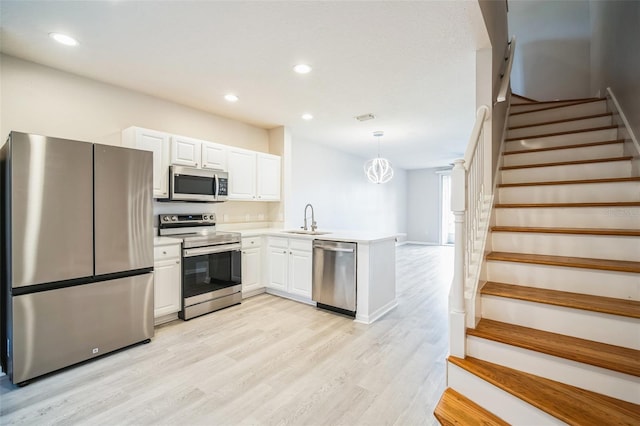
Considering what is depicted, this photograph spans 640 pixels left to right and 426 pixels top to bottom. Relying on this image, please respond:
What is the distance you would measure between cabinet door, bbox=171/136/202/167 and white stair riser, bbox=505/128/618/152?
3722 millimetres

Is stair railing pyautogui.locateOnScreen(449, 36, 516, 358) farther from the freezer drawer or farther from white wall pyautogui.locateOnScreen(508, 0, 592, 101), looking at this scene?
white wall pyautogui.locateOnScreen(508, 0, 592, 101)

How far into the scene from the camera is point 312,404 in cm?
191

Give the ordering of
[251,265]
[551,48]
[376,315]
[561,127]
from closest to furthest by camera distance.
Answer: [561,127] < [376,315] < [251,265] < [551,48]

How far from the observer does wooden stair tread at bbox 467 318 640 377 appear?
55.5 inches

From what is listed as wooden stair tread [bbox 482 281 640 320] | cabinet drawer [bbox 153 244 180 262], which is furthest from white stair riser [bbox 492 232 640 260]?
cabinet drawer [bbox 153 244 180 262]

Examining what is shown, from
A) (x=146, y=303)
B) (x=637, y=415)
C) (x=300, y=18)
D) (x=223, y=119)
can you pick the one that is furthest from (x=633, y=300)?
(x=223, y=119)

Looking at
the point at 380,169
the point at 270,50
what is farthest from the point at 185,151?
the point at 380,169

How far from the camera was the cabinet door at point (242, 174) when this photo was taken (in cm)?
415

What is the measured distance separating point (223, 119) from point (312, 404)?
13.0 ft

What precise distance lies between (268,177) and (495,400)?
391cm

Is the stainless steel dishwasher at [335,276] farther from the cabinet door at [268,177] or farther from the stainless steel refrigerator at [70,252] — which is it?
the stainless steel refrigerator at [70,252]

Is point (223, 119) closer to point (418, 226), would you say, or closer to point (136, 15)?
point (136, 15)

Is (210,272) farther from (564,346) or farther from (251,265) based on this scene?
(564,346)

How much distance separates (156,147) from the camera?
3359 millimetres
